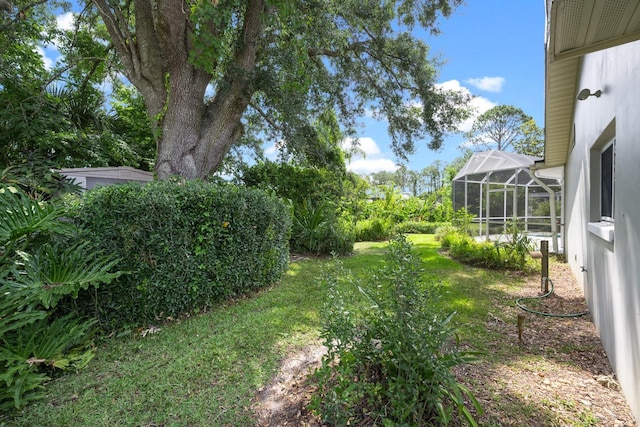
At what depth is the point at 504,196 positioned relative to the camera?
36.0 feet

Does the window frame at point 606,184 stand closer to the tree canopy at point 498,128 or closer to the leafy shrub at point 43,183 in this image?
the leafy shrub at point 43,183

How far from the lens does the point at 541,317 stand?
3.90 m

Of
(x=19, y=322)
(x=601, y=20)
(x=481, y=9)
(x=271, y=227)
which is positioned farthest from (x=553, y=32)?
(x=481, y=9)

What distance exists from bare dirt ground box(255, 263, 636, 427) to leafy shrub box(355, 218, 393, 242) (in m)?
7.17

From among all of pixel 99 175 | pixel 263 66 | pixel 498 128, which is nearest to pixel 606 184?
pixel 263 66

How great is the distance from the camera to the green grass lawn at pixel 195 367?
6.67 ft

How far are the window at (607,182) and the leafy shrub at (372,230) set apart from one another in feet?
23.4

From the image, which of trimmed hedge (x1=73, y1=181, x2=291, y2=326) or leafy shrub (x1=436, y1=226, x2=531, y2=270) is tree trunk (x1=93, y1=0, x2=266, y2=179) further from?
leafy shrub (x1=436, y1=226, x2=531, y2=270)

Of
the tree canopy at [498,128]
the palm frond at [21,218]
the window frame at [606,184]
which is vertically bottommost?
the palm frond at [21,218]

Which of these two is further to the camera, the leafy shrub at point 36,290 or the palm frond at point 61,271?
the palm frond at point 61,271

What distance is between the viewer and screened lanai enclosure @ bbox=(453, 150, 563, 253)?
1021cm

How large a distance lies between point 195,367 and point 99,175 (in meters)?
5.63

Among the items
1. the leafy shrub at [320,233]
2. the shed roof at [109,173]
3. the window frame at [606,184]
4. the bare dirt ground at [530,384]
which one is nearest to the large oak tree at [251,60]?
the shed roof at [109,173]

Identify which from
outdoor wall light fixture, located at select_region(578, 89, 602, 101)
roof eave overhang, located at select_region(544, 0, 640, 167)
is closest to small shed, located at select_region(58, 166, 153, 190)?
roof eave overhang, located at select_region(544, 0, 640, 167)
